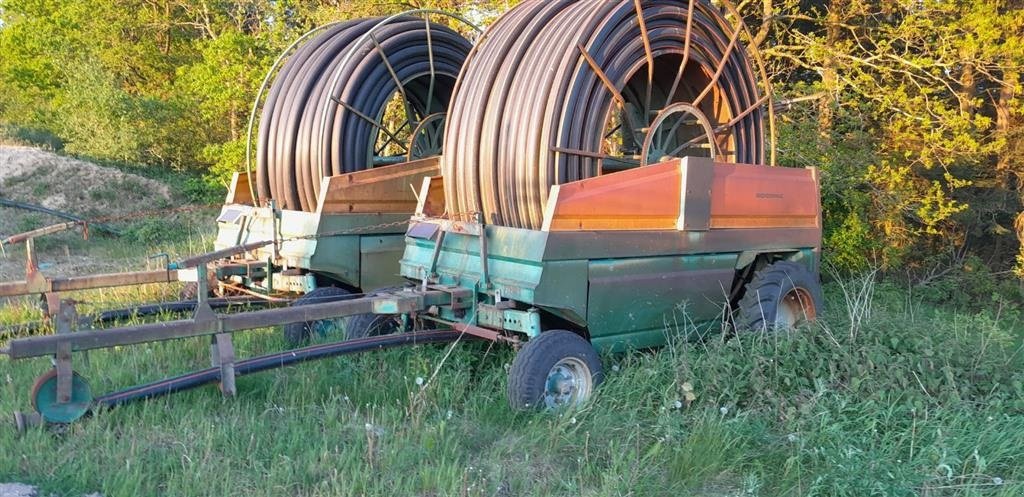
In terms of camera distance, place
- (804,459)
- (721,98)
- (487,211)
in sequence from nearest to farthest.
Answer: (804,459) → (487,211) → (721,98)

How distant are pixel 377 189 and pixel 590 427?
3420mm

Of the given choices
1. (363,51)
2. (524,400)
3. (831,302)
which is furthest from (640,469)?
(831,302)

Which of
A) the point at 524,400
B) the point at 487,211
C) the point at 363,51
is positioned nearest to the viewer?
the point at 524,400

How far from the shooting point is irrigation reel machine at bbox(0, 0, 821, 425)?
15.8 ft

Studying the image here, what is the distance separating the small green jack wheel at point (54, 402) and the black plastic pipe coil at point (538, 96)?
2743mm

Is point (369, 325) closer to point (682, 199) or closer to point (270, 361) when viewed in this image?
point (270, 361)

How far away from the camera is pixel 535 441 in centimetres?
423

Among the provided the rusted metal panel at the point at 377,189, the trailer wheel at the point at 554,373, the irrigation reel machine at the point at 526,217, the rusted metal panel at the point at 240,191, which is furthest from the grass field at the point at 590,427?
the rusted metal panel at the point at 240,191

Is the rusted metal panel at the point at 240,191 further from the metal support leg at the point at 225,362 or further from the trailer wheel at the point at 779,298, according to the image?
the trailer wheel at the point at 779,298

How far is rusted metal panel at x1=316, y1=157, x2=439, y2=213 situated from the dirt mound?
39.7 feet

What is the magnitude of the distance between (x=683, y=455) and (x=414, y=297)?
1.91 meters

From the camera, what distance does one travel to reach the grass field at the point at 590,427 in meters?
3.72

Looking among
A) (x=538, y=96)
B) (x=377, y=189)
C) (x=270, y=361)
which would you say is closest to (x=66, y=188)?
(x=377, y=189)

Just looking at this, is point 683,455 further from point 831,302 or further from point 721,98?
point 831,302
